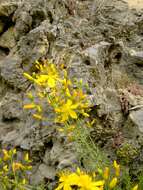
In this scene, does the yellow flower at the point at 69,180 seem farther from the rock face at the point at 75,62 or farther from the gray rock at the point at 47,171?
the gray rock at the point at 47,171

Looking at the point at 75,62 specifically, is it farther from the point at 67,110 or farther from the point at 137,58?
the point at 67,110

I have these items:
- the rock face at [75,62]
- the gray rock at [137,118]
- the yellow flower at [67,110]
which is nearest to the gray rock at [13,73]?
the rock face at [75,62]

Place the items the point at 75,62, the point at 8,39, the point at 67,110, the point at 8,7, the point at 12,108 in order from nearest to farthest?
the point at 67,110 → the point at 75,62 → the point at 12,108 → the point at 8,39 → the point at 8,7

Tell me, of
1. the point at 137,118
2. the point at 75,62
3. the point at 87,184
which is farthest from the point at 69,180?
the point at 75,62

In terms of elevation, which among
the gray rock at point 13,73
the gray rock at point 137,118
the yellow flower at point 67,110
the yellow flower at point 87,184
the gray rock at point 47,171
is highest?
the yellow flower at point 67,110

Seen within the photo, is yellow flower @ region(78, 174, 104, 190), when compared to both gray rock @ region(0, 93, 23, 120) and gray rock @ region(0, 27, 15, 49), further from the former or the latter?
gray rock @ region(0, 27, 15, 49)

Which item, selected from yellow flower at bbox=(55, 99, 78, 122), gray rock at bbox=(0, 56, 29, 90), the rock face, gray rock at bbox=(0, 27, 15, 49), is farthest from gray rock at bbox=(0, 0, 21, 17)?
yellow flower at bbox=(55, 99, 78, 122)

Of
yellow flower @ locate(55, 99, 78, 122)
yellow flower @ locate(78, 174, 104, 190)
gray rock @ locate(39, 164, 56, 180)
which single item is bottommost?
gray rock @ locate(39, 164, 56, 180)

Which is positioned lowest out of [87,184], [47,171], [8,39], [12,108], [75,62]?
[47,171]

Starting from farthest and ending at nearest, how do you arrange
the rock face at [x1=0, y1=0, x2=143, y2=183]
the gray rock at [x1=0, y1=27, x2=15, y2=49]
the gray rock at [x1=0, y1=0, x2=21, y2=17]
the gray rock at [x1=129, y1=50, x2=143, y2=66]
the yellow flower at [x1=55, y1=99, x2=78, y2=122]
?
the gray rock at [x1=0, y1=0, x2=21, y2=17] → the gray rock at [x1=0, y1=27, x2=15, y2=49] → the gray rock at [x1=129, y1=50, x2=143, y2=66] → the rock face at [x1=0, y1=0, x2=143, y2=183] → the yellow flower at [x1=55, y1=99, x2=78, y2=122]
